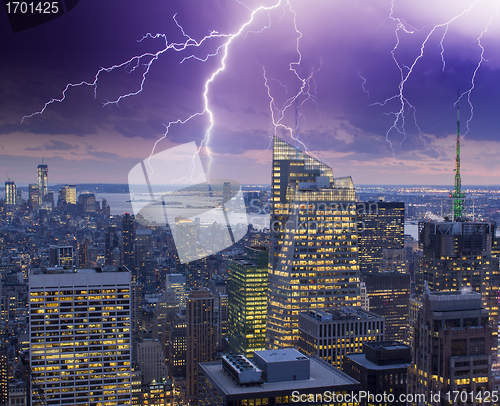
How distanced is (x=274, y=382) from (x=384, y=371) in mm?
4366

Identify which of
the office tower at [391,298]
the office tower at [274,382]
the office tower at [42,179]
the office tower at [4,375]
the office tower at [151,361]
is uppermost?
the office tower at [42,179]

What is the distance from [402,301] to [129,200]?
70.1 ft

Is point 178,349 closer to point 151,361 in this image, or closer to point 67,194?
point 151,361

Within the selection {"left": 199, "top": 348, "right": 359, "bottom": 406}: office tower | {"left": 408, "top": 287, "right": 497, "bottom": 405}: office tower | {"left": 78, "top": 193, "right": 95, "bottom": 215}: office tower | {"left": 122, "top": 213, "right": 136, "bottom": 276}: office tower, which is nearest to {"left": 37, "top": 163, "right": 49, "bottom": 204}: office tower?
{"left": 78, "top": 193, "right": 95, "bottom": 215}: office tower

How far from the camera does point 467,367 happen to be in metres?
14.6

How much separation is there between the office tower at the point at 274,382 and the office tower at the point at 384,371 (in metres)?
2.08

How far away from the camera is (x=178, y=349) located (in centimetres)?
3638

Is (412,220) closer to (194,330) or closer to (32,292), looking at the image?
(194,330)

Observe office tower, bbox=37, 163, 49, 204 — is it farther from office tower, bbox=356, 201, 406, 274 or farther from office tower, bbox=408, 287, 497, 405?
office tower, bbox=356, 201, 406, 274

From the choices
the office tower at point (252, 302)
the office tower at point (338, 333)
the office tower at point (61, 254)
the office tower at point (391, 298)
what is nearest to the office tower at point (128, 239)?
the office tower at point (61, 254)

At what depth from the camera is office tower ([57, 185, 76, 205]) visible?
104 ft

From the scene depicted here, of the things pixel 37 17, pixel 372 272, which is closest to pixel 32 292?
pixel 37 17

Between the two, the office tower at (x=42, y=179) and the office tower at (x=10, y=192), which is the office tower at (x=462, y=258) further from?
the office tower at (x=10, y=192)

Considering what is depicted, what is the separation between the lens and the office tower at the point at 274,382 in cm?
1369
